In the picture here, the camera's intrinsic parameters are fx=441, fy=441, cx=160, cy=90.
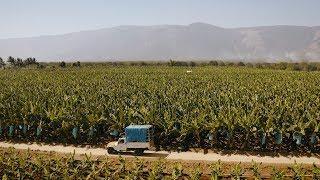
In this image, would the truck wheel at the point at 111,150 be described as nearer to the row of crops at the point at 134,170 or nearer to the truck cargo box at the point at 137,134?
the truck cargo box at the point at 137,134

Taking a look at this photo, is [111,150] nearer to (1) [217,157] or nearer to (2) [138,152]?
(2) [138,152]

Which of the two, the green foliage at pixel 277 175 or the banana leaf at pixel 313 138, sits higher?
the green foliage at pixel 277 175

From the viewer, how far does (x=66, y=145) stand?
2283 cm

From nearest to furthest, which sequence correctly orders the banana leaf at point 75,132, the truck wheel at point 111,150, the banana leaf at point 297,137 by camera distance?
the banana leaf at point 297,137 → the truck wheel at point 111,150 → the banana leaf at point 75,132

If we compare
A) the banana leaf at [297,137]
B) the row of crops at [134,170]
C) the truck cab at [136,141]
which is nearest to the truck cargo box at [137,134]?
the truck cab at [136,141]

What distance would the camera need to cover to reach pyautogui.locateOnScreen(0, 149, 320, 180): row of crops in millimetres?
14930

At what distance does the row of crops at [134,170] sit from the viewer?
1493 centimetres

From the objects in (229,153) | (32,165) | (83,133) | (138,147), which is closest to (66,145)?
(83,133)

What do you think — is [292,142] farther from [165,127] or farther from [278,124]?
[165,127]

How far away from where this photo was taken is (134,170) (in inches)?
623

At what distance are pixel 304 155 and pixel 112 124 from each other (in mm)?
9715

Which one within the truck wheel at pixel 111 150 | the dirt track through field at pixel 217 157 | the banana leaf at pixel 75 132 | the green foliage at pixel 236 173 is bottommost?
the dirt track through field at pixel 217 157

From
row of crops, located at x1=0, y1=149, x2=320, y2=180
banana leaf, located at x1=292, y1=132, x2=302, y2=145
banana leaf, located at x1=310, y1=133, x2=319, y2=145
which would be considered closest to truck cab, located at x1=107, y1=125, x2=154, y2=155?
row of crops, located at x1=0, y1=149, x2=320, y2=180

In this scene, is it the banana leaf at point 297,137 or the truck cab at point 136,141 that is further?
the banana leaf at point 297,137
